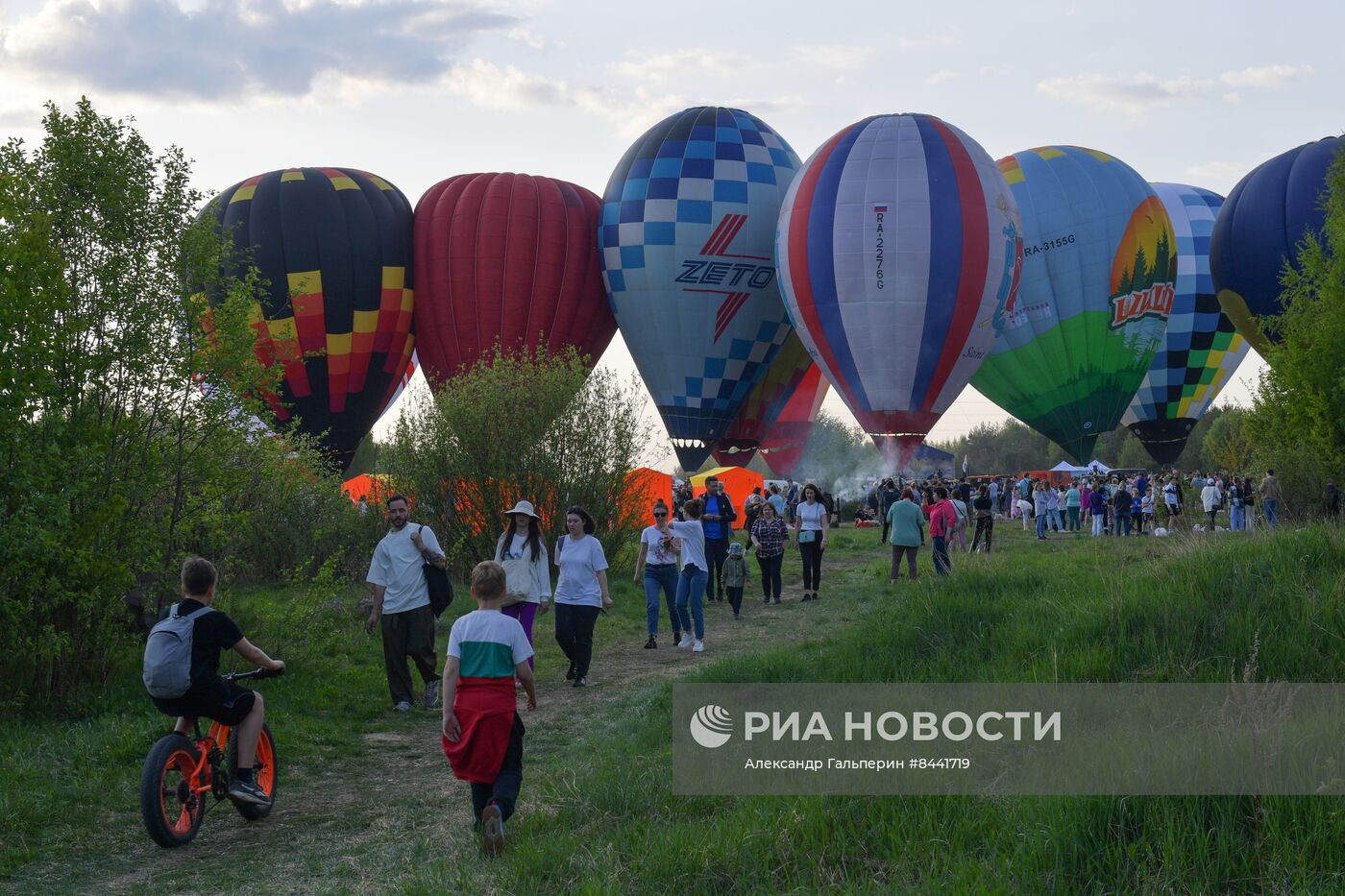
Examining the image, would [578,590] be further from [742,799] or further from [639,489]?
[639,489]

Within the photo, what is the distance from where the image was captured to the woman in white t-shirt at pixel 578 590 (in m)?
11.4

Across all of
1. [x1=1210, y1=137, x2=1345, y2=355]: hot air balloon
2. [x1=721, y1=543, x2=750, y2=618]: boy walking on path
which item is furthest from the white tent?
[x1=721, y1=543, x2=750, y2=618]: boy walking on path

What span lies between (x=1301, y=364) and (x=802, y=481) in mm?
23411

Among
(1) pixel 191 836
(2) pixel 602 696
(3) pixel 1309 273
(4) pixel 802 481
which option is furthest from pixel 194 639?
(4) pixel 802 481

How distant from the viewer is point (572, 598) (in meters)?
11.5

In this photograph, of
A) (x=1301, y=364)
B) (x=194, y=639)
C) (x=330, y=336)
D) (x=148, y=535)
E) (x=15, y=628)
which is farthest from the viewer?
(x=330, y=336)

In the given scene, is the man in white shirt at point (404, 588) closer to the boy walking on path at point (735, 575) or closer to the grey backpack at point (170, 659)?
the grey backpack at point (170, 659)

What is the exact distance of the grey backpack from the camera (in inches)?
265

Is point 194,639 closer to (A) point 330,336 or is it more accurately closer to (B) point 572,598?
(B) point 572,598

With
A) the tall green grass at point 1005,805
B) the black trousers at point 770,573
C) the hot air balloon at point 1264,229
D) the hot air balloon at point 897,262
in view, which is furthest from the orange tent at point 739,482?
the tall green grass at point 1005,805

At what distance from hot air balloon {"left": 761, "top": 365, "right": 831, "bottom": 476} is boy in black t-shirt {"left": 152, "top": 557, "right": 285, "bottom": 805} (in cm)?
3152

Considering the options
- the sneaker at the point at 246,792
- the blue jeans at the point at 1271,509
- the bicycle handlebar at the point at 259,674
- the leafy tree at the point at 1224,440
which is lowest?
the sneaker at the point at 246,792

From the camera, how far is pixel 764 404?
37.8 meters

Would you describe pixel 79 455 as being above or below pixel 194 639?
above
